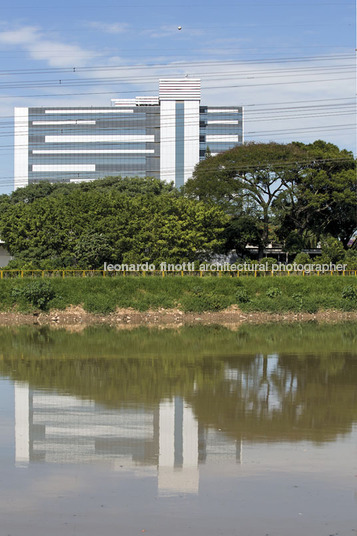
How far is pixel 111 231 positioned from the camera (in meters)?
53.2

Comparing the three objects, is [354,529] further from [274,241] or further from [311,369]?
[274,241]

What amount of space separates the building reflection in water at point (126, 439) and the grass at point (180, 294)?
2505cm

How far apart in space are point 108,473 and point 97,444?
1800mm

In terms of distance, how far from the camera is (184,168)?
124000mm

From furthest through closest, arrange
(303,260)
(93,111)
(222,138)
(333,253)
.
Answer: (222,138) < (93,111) < (333,253) < (303,260)

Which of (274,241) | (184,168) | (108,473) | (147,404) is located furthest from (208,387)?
(184,168)

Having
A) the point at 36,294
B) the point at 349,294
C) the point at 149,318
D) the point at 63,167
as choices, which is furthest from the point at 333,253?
the point at 63,167

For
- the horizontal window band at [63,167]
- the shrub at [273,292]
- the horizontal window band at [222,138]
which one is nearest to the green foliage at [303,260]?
the shrub at [273,292]

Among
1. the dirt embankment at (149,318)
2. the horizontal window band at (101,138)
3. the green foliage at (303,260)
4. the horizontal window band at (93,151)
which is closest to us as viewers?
the dirt embankment at (149,318)

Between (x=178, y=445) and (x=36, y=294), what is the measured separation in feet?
98.2

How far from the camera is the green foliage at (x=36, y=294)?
4081cm

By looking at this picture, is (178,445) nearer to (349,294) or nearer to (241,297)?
(241,297)

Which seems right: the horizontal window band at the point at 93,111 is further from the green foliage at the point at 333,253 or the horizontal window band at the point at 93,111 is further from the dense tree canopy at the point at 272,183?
the green foliage at the point at 333,253

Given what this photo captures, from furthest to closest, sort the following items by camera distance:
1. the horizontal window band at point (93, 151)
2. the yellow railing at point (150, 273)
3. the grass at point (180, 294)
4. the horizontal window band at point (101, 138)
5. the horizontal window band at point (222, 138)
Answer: the horizontal window band at point (222, 138) < the horizontal window band at point (101, 138) < the horizontal window band at point (93, 151) < the yellow railing at point (150, 273) < the grass at point (180, 294)
